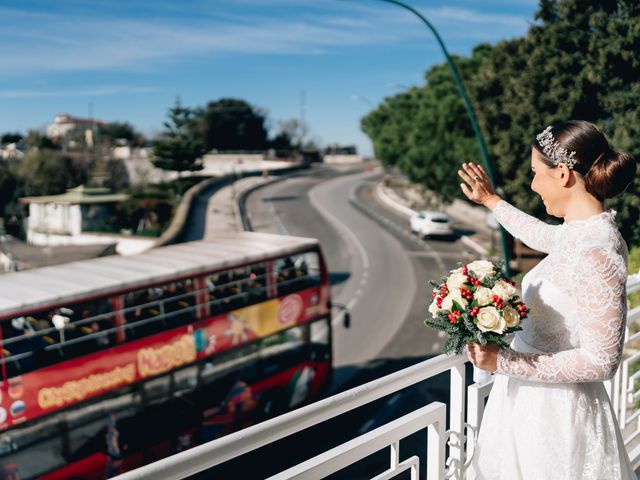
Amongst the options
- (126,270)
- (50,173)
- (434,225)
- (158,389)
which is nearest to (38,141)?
(50,173)

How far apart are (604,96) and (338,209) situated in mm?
27777

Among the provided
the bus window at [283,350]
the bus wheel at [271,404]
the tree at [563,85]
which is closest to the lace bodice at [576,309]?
the bus window at [283,350]

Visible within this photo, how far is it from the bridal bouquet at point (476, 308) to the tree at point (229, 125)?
89.9 meters

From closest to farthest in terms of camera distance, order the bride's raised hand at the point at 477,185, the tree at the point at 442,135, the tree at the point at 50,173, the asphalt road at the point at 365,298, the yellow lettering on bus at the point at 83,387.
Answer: the bride's raised hand at the point at 477,185
the yellow lettering on bus at the point at 83,387
the asphalt road at the point at 365,298
the tree at the point at 442,135
the tree at the point at 50,173

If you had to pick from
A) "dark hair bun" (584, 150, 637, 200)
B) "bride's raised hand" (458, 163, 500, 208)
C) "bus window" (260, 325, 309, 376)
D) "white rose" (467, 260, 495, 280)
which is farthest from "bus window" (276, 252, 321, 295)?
"dark hair bun" (584, 150, 637, 200)

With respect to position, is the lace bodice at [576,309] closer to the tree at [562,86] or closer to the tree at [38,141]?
the tree at [562,86]

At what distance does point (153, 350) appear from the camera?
32.4 ft

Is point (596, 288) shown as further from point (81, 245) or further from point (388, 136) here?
point (388, 136)

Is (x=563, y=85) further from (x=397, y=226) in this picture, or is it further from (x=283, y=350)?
(x=397, y=226)

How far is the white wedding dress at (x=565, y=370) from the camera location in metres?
2.16

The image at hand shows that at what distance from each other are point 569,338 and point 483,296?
402 mm

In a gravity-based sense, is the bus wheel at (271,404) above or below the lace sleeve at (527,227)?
below

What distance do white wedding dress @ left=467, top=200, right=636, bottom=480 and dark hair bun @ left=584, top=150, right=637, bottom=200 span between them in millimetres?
96

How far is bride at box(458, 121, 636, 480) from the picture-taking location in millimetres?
2166
